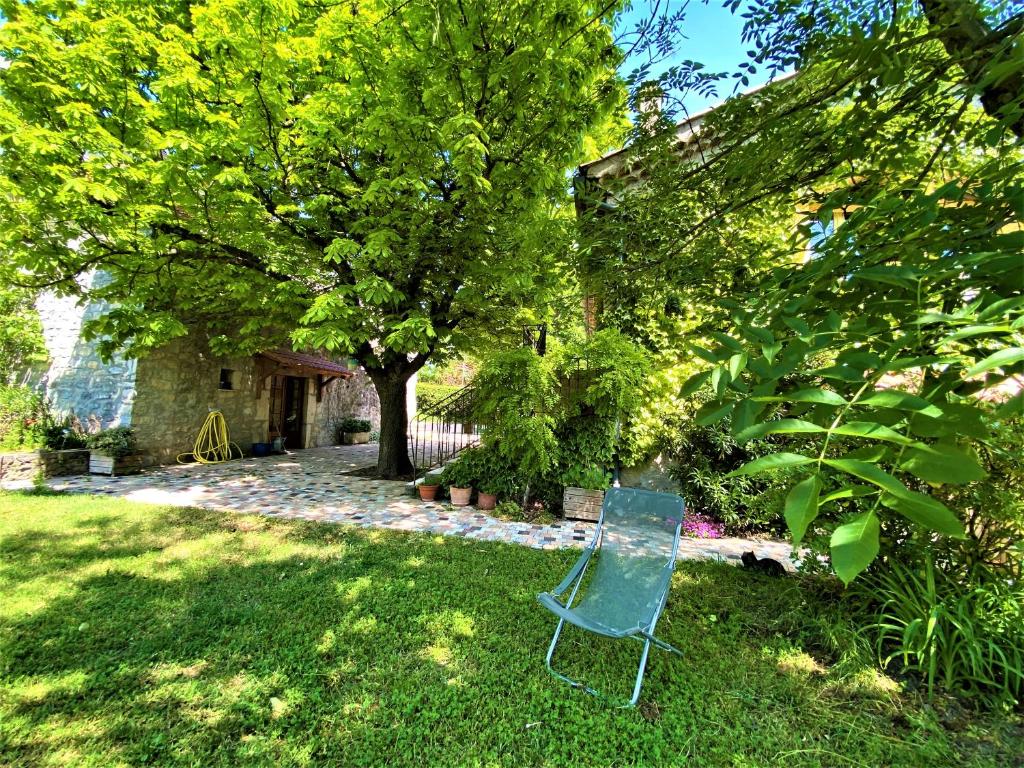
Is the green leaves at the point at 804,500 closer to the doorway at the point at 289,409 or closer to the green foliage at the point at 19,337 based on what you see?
the green foliage at the point at 19,337

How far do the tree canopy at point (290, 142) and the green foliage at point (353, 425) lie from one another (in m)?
9.32

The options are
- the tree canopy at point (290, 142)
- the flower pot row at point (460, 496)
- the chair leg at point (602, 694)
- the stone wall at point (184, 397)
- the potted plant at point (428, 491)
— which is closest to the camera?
the chair leg at point (602, 694)

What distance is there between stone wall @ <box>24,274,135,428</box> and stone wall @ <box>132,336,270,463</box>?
25cm

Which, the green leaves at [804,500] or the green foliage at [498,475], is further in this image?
the green foliage at [498,475]

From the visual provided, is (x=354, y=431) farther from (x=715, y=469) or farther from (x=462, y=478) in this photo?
(x=715, y=469)

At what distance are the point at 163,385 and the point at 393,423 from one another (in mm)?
5044

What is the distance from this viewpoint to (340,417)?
15.8 metres

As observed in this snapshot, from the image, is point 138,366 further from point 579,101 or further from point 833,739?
point 833,739

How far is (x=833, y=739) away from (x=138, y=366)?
11.6m

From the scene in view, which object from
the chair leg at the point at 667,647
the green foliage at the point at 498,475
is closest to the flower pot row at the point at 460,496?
the green foliage at the point at 498,475

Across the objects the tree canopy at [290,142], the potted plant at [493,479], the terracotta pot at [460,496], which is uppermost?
the tree canopy at [290,142]

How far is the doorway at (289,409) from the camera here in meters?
12.9

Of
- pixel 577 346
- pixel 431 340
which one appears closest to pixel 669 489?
pixel 577 346

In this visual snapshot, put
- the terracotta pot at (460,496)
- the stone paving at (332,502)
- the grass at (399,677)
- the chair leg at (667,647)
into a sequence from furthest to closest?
1. the terracotta pot at (460,496)
2. the stone paving at (332,502)
3. the chair leg at (667,647)
4. the grass at (399,677)
